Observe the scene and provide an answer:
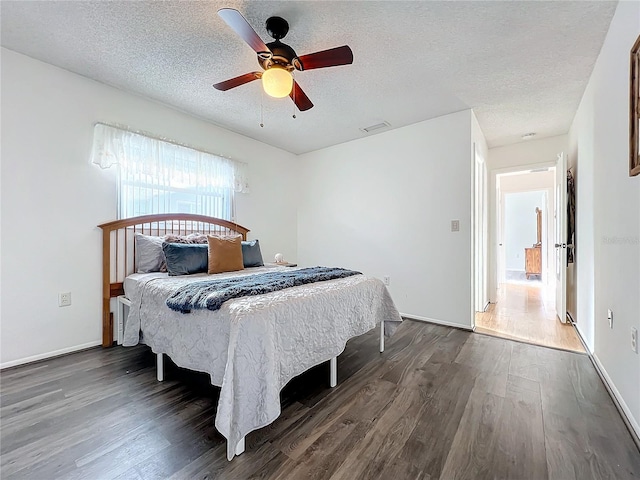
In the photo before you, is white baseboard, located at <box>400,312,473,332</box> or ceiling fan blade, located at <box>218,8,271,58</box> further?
white baseboard, located at <box>400,312,473,332</box>

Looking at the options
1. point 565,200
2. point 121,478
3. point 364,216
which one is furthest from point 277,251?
point 565,200

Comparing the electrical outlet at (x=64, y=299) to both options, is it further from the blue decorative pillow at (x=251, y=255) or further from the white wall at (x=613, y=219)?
the white wall at (x=613, y=219)

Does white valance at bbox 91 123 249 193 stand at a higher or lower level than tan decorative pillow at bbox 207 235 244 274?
higher

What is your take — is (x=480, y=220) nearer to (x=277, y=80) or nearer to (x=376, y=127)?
(x=376, y=127)

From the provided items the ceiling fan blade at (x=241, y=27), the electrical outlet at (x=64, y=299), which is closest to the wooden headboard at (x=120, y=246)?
the electrical outlet at (x=64, y=299)

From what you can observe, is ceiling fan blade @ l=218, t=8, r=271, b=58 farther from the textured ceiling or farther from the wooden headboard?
the wooden headboard

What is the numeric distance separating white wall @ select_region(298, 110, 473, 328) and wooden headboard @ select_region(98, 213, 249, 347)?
2.30m

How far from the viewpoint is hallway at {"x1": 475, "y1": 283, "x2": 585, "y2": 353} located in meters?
2.80

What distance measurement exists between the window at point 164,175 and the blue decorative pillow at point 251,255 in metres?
0.77

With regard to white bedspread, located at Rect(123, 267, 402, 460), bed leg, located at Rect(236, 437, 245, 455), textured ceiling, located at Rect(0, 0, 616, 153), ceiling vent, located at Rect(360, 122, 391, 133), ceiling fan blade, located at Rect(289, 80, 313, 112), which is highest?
ceiling vent, located at Rect(360, 122, 391, 133)

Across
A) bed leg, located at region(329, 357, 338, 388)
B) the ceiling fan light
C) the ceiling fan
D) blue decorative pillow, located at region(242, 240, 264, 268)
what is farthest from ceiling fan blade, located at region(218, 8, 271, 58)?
bed leg, located at region(329, 357, 338, 388)

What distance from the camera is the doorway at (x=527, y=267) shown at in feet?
10.2

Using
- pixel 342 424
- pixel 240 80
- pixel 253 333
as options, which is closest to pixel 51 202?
pixel 240 80

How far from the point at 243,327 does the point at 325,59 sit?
1.71 metres
